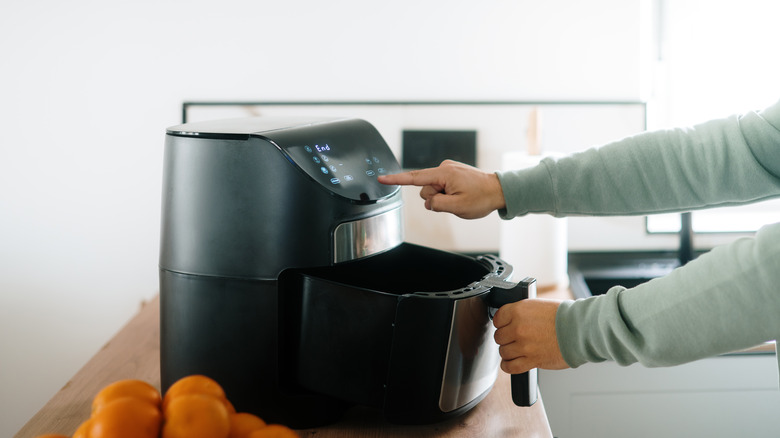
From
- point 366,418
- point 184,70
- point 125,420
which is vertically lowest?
point 366,418

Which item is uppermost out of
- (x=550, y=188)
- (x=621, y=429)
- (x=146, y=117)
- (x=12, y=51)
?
(x=12, y=51)

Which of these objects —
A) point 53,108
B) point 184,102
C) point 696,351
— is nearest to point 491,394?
point 696,351

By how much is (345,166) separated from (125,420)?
34cm

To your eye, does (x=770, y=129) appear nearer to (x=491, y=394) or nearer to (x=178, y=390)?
(x=491, y=394)

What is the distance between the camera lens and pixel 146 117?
1.61 meters

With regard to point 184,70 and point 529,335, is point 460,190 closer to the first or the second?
point 529,335

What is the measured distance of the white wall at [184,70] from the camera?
1584 mm

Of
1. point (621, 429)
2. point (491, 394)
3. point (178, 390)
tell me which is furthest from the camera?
point (621, 429)

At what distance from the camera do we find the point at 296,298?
2.38 feet

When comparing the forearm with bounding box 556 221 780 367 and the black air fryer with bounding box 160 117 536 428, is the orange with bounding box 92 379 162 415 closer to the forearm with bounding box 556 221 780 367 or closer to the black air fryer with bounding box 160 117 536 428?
the black air fryer with bounding box 160 117 536 428

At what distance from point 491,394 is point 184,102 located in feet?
3.45

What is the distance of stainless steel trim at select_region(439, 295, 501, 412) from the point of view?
2.28ft

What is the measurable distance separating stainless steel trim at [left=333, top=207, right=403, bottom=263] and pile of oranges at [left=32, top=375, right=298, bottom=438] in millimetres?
197

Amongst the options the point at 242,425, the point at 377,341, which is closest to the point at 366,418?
the point at 377,341
